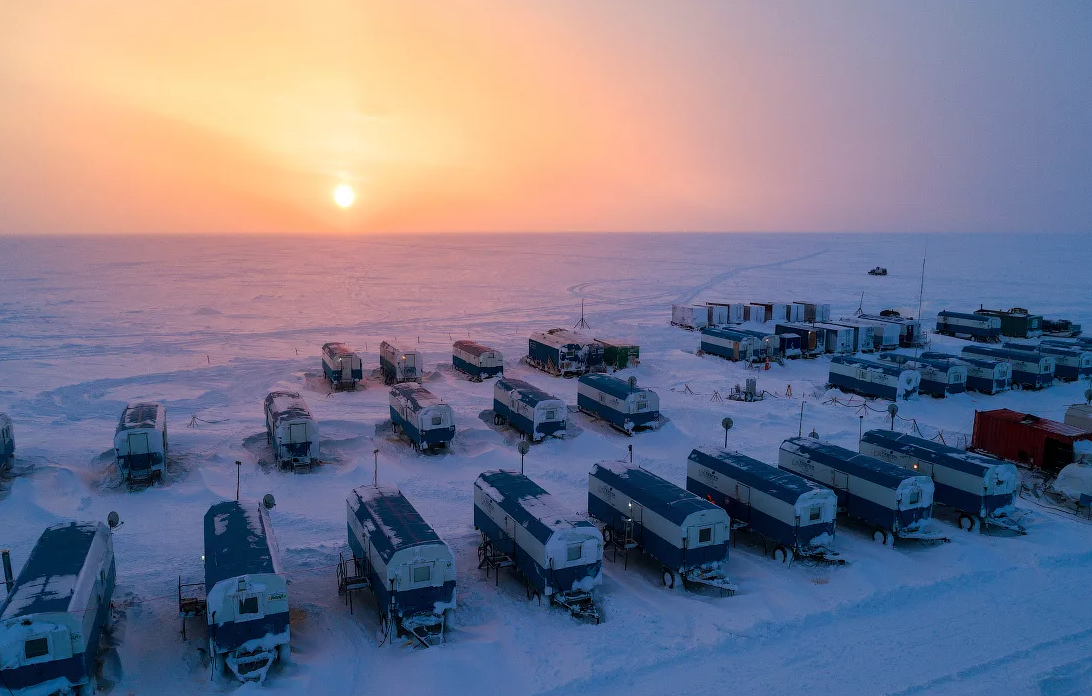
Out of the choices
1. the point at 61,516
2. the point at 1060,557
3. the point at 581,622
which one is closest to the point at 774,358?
the point at 1060,557

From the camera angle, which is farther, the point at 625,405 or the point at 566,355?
the point at 566,355

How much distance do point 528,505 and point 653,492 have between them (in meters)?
3.77

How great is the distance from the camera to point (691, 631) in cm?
1719

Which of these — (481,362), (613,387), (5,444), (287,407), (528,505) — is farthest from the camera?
(481,362)

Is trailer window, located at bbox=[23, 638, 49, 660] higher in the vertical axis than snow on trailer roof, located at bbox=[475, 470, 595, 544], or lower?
lower

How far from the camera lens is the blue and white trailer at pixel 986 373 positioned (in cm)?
Answer: 4150

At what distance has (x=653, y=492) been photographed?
20.8 metres

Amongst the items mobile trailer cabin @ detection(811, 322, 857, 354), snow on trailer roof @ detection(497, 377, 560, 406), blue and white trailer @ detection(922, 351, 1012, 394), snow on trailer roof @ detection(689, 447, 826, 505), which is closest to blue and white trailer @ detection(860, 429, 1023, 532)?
snow on trailer roof @ detection(689, 447, 826, 505)

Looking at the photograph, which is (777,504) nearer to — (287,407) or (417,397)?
(417,397)

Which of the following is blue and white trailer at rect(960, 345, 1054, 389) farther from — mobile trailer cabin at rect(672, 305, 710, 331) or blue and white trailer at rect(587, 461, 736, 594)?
blue and white trailer at rect(587, 461, 736, 594)

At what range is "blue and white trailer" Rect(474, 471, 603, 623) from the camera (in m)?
17.9

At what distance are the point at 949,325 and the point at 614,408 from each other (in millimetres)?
45249

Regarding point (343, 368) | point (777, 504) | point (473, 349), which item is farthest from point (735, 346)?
point (777, 504)

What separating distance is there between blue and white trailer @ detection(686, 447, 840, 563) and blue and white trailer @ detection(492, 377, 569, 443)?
32.2 ft
